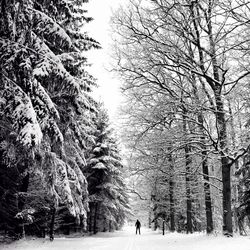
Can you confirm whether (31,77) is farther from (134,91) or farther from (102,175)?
(102,175)

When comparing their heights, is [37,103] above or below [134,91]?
below

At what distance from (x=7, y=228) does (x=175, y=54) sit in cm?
1130

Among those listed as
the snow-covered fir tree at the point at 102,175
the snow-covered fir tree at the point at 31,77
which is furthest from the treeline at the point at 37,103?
the snow-covered fir tree at the point at 102,175

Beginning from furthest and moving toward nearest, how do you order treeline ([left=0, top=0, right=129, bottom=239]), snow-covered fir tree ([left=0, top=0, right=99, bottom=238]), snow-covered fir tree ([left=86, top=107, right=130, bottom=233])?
1. snow-covered fir tree ([left=86, top=107, right=130, bottom=233])
2. treeline ([left=0, top=0, right=129, bottom=239])
3. snow-covered fir tree ([left=0, top=0, right=99, bottom=238])


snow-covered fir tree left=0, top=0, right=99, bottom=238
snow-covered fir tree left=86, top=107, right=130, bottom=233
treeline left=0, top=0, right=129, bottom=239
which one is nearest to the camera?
snow-covered fir tree left=0, top=0, right=99, bottom=238

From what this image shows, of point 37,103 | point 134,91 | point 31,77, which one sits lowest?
point 37,103

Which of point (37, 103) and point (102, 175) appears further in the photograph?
point (102, 175)

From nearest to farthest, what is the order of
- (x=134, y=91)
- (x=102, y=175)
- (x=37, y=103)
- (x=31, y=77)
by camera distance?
(x=31, y=77), (x=37, y=103), (x=134, y=91), (x=102, y=175)

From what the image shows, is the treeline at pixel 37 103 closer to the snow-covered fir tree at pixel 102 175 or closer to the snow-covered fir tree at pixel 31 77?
the snow-covered fir tree at pixel 31 77

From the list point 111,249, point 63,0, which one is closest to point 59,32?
point 63,0

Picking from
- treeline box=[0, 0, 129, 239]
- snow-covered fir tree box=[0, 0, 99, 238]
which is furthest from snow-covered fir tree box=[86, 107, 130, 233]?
snow-covered fir tree box=[0, 0, 99, 238]

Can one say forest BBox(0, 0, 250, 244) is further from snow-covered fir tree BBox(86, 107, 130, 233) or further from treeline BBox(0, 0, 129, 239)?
snow-covered fir tree BBox(86, 107, 130, 233)

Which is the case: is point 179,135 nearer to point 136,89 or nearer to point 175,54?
point 136,89

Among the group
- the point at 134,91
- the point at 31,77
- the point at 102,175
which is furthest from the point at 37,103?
the point at 102,175
